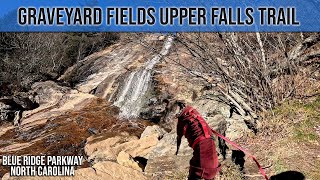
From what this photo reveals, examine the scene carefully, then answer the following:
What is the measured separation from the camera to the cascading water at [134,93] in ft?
54.2

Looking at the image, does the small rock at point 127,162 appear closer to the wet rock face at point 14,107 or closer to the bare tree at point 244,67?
the bare tree at point 244,67

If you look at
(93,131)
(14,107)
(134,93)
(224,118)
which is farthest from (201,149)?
(14,107)

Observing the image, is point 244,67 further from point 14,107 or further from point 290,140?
point 14,107

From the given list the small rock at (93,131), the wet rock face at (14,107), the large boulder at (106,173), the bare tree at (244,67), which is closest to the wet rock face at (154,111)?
the small rock at (93,131)

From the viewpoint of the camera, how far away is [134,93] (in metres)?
17.6

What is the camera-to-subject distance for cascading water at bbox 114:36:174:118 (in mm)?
16516

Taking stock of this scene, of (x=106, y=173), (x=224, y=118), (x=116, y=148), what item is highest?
(x=224, y=118)

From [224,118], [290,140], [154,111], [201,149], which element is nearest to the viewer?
[201,149]

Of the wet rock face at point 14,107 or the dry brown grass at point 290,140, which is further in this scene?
the wet rock face at point 14,107

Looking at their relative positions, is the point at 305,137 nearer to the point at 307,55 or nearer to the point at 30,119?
the point at 307,55

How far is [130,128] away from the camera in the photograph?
14.3m

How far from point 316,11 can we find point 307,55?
1171 mm

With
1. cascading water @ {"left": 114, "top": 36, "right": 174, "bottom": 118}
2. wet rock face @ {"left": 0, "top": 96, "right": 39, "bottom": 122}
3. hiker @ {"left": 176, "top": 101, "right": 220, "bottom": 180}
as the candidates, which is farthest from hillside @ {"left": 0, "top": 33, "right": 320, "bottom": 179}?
wet rock face @ {"left": 0, "top": 96, "right": 39, "bottom": 122}

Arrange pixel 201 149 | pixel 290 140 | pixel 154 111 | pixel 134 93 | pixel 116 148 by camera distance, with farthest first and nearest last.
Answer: pixel 134 93 < pixel 154 111 < pixel 116 148 < pixel 290 140 < pixel 201 149
